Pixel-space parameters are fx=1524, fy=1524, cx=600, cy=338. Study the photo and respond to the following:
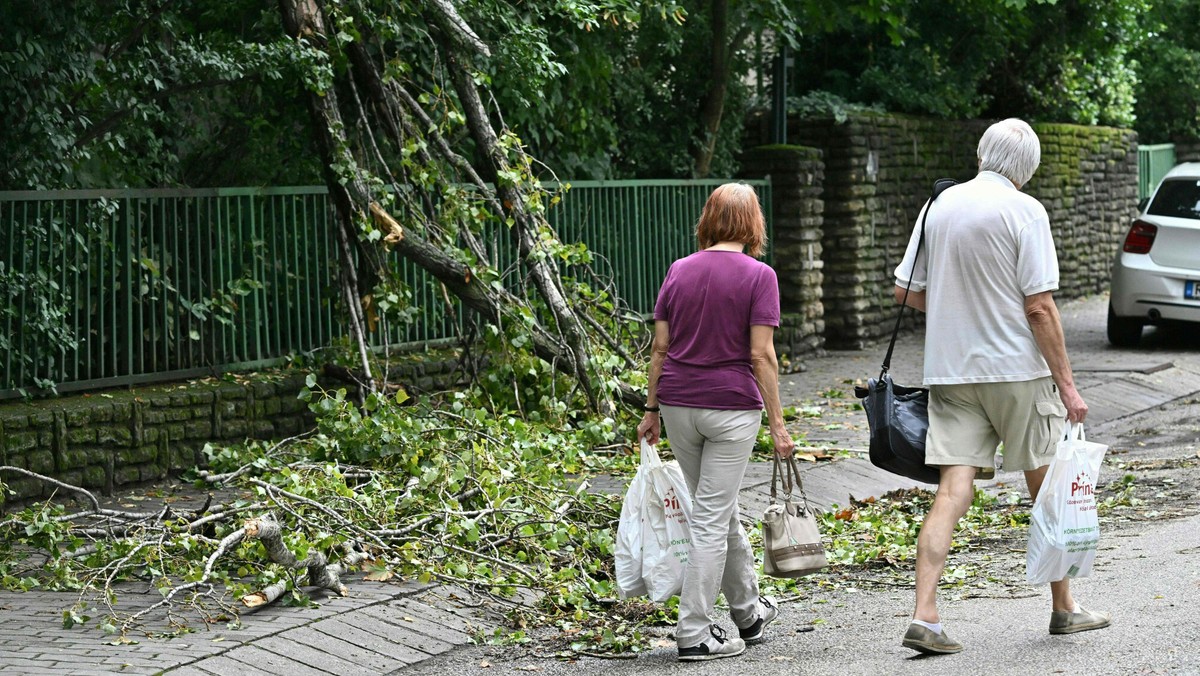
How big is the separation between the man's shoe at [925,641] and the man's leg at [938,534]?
1.6 inches

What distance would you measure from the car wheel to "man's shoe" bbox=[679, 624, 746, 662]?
11449 millimetres

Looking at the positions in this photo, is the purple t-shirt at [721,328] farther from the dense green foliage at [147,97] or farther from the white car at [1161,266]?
the white car at [1161,266]

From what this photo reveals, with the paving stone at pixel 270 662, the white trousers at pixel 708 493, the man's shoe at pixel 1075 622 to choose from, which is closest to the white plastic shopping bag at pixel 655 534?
the white trousers at pixel 708 493

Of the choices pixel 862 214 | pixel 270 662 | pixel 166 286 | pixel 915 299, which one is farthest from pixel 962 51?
pixel 270 662

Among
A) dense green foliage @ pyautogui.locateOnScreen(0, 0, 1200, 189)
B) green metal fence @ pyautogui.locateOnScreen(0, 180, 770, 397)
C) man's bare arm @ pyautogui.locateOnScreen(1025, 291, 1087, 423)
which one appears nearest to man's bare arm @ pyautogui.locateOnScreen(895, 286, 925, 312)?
man's bare arm @ pyautogui.locateOnScreen(1025, 291, 1087, 423)

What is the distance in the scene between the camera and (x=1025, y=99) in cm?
2119

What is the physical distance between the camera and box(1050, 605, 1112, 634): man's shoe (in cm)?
547

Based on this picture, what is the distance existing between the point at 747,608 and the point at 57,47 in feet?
18.5

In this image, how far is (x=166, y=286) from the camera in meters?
9.18

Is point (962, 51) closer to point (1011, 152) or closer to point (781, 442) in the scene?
point (1011, 152)

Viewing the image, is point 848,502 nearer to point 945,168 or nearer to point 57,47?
point 57,47

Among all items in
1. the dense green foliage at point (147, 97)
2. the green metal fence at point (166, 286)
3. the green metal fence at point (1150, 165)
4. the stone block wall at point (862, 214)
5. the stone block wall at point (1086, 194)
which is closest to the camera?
the green metal fence at point (166, 286)

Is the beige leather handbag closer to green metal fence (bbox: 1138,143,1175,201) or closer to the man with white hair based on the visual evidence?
the man with white hair

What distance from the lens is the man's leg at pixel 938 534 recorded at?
5.30 m
